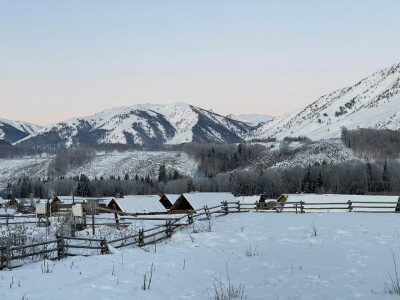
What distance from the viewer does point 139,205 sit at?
192 ft

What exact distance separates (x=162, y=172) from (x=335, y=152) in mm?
85121

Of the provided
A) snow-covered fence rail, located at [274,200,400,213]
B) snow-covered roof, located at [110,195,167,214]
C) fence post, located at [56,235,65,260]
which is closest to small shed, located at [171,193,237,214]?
snow-covered fence rail, located at [274,200,400,213]

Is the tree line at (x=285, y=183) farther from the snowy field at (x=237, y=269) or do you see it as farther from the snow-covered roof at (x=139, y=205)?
the snowy field at (x=237, y=269)

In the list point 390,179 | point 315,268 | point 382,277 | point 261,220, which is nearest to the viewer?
point 382,277

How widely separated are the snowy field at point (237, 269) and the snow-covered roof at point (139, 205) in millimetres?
33941

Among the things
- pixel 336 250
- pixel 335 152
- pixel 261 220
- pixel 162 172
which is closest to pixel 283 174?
pixel 162 172

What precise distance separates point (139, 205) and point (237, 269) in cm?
4553

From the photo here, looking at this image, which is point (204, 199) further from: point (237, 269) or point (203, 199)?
point (237, 269)

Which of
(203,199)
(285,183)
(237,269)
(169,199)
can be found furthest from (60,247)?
(285,183)

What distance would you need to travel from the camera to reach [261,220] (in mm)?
30688

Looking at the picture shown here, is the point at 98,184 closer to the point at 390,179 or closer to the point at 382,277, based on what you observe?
the point at 390,179

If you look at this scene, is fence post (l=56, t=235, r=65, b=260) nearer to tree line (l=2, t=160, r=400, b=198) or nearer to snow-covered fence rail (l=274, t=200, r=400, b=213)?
snow-covered fence rail (l=274, t=200, r=400, b=213)

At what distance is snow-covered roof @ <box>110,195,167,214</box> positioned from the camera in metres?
56.4

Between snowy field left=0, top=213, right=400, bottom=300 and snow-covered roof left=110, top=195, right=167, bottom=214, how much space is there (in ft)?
111
